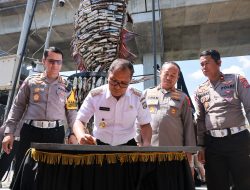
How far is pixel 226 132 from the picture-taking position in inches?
99.4

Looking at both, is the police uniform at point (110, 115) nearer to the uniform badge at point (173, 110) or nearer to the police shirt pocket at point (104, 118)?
the police shirt pocket at point (104, 118)

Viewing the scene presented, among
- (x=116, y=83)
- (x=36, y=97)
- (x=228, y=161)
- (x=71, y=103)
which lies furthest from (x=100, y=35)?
(x=228, y=161)

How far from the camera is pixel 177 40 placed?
11.3 meters

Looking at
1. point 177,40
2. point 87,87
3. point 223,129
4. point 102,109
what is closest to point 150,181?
point 102,109

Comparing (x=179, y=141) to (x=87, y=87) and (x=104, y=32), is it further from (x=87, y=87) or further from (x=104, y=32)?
(x=104, y=32)

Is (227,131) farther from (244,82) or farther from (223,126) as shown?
(244,82)

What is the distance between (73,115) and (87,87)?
0.41 metres

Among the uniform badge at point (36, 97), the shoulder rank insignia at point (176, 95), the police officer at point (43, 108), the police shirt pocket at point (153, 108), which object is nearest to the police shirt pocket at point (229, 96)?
the shoulder rank insignia at point (176, 95)

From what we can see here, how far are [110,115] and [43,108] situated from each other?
94cm

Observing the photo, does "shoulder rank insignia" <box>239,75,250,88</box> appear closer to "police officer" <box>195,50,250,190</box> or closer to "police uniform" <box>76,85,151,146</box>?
"police officer" <box>195,50,250,190</box>

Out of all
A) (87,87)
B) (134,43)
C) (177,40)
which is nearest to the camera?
(87,87)

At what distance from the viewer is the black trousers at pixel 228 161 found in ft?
7.95

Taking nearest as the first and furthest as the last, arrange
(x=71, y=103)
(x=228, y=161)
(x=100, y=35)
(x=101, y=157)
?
(x=101, y=157), (x=228, y=161), (x=71, y=103), (x=100, y=35)

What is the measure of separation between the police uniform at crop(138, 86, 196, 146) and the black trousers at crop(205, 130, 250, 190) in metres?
0.20
